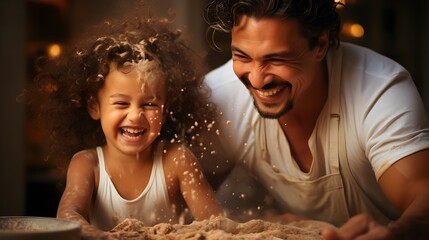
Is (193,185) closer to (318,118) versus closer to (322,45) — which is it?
(318,118)

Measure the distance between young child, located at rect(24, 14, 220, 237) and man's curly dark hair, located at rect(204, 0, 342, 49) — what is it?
0.42 feet

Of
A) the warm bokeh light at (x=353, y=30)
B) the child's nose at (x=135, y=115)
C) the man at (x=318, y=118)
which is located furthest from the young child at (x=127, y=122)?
the warm bokeh light at (x=353, y=30)

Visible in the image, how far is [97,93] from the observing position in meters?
1.97

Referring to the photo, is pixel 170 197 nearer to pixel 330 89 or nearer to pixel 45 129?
pixel 45 129

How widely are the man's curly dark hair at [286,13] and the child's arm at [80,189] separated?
48cm

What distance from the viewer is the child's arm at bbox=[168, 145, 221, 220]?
2.01 metres

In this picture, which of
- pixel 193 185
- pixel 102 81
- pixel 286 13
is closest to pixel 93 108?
pixel 102 81

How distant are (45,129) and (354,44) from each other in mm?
906

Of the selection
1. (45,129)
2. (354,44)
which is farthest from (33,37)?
(354,44)

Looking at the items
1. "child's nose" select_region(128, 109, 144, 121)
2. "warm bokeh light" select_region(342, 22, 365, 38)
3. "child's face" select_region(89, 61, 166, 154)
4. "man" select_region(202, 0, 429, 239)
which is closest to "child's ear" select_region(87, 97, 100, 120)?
"child's face" select_region(89, 61, 166, 154)

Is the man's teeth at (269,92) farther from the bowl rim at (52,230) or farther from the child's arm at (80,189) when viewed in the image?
the bowl rim at (52,230)

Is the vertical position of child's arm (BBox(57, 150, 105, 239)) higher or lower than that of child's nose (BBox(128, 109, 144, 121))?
lower

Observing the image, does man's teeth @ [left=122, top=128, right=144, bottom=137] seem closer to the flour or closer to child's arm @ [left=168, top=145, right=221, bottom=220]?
child's arm @ [left=168, top=145, right=221, bottom=220]

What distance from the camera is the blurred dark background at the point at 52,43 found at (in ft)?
6.89
